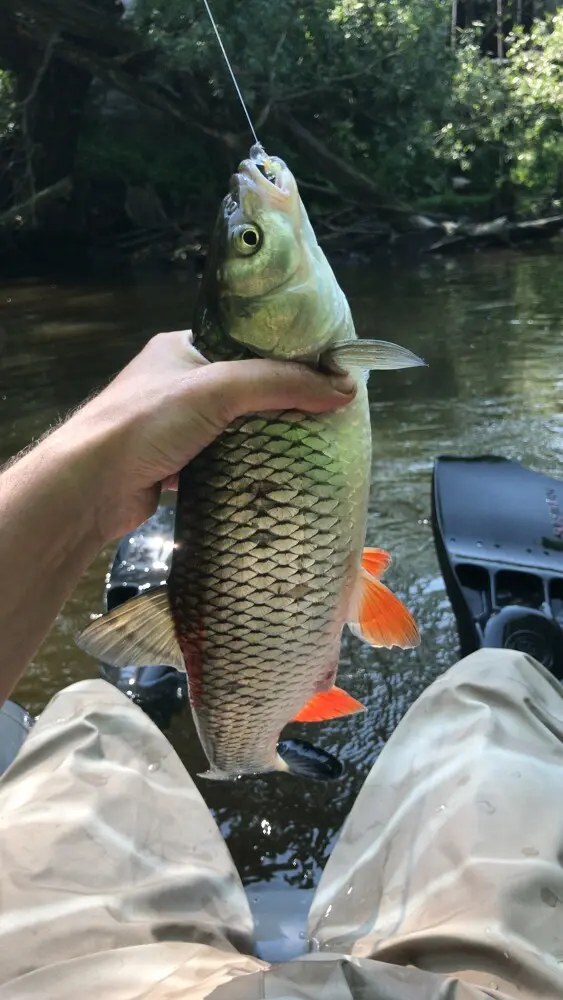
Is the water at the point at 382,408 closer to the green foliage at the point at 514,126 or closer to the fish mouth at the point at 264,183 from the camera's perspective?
the fish mouth at the point at 264,183

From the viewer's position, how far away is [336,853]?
2.09 m

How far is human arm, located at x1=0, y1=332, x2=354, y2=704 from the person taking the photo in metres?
1.37

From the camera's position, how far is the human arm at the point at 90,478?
53.8 inches

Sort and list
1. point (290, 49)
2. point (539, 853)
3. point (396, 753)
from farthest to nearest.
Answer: point (290, 49) < point (396, 753) < point (539, 853)

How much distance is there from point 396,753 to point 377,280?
11.1 metres

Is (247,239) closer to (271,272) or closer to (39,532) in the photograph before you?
(271,272)

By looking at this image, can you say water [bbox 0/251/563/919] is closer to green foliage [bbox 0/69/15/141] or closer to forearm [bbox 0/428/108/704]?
forearm [bbox 0/428/108/704]

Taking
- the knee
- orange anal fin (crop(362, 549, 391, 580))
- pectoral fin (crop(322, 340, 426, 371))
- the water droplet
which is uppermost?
pectoral fin (crop(322, 340, 426, 371))

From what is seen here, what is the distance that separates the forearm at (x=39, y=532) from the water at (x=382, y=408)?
4.98 ft

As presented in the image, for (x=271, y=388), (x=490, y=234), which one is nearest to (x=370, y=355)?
(x=271, y=388)

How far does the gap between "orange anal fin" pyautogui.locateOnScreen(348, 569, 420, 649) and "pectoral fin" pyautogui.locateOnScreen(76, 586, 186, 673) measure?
1.02 feet

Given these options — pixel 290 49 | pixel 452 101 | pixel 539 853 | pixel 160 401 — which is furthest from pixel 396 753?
pixel 452 101

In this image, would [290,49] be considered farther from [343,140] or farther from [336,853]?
[336,853]

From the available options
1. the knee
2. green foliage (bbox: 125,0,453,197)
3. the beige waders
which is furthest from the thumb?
green foliage (bbox: 125,0,453,197)
